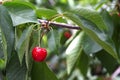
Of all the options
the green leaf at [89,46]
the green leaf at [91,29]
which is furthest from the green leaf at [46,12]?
the green leaf at [89,46]

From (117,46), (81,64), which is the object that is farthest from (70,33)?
(117,46)

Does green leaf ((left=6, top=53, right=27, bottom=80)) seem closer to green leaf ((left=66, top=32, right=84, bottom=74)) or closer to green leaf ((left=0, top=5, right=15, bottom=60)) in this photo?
green leaf ((left=0, top=5, right=15, bottom=60))

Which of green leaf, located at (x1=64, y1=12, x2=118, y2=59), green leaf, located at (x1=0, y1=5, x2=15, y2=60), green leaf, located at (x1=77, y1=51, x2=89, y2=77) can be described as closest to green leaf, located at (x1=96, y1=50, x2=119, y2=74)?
green leaf, located at (x1=77, y1=51, x2=89, y2=77)

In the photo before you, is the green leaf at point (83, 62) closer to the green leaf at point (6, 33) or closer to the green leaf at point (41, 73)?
the green leaf at point (41, 73)

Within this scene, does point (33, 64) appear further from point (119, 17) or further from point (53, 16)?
point (119, 17)

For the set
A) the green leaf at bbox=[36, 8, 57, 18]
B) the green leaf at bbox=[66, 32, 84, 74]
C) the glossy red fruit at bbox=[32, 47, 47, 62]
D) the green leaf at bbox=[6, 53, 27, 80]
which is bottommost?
the green leaf at bbox=[66, 32, 84, 74]

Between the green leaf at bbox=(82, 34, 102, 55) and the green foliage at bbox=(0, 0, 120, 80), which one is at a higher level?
the green foliage at bbox=(0, 0, 120, 80)
